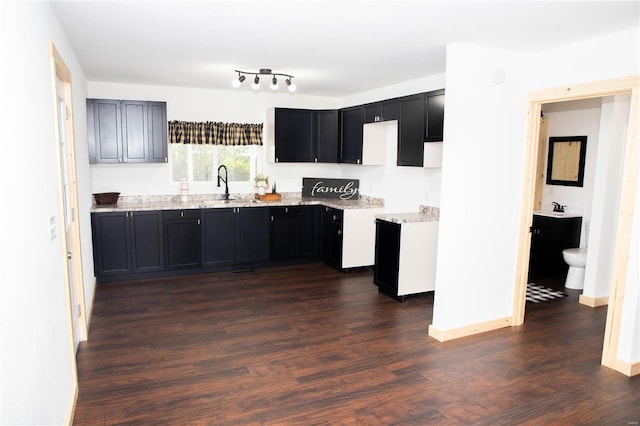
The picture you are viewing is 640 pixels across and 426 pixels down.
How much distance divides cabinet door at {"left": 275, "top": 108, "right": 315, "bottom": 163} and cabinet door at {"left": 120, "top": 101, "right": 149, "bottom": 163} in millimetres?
1742

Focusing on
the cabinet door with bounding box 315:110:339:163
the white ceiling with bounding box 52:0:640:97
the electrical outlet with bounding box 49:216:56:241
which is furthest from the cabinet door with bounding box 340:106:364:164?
the electrical outlet with bounding box 49:216:56:241

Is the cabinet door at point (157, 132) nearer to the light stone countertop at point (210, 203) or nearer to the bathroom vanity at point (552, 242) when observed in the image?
the light stone countertop at point (210, 203)

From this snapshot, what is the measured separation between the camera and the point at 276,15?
2871 millimetres

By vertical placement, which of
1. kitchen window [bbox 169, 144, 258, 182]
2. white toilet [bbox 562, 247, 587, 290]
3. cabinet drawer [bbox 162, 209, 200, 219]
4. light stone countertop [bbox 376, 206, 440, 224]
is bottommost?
white toilet [bbox 562, 247, 587, 290]

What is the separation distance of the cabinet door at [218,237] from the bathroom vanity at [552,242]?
386 centimetres

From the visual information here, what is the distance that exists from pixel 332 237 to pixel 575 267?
9.89 ft

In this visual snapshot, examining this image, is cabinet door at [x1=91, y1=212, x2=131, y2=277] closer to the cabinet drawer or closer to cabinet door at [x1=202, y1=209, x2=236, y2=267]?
the cabinet drawer

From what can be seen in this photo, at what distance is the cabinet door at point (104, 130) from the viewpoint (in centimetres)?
524

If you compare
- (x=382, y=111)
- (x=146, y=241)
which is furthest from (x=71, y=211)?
(x=382, y=111)

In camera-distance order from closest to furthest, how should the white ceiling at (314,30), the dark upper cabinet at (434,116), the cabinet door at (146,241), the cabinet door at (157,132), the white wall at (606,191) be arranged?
the white ceiling at (314,30), the dark upper cabinet at (434,116), the white wall at (606,191), the cabinet door at (146,241), the cabinet door at (157,132)

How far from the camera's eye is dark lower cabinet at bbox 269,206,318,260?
20.0 feet

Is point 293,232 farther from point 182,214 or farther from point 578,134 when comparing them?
point 578,134

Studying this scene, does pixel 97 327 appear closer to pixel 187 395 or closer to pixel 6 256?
pixel 187 395

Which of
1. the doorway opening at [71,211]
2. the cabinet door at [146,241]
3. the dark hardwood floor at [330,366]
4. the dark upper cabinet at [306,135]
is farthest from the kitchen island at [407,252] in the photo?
the doorway opening at [71,211]
